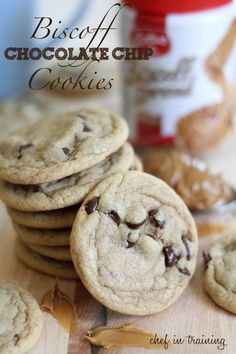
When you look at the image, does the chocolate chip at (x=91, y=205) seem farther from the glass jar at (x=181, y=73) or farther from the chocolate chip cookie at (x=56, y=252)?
the glass jar at (x=181, y=73)

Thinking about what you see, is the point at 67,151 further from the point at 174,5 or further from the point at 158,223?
the point at 174,5

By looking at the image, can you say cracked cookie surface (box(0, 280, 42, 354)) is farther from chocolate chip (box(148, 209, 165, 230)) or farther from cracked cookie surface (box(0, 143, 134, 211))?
chocolate chip (box(148, 209, 165, 230))

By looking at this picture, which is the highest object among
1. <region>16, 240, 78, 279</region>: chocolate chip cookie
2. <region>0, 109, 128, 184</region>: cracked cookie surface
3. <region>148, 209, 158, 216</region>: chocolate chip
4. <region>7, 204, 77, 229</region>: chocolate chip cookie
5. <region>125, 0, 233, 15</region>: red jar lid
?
<region>125, 0, 233, 15</region>: red jar lid

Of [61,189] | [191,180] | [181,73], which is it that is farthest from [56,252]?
[181,73]

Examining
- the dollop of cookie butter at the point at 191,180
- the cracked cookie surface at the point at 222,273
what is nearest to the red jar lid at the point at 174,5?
the dollop of cookie butter at the point at 191,180

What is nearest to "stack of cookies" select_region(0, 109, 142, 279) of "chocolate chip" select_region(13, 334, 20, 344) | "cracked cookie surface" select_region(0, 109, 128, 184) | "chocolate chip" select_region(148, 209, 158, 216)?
"cracked cookie surface" select_region(0, 109, 128, 184)

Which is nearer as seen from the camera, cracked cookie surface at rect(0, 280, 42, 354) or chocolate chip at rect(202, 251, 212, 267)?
cracked cookie surface at rect(0, 280, 42, 354)

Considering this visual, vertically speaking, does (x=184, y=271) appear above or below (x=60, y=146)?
below
